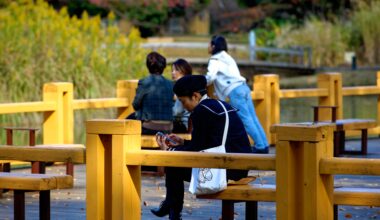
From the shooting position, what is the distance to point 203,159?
24.7 feet

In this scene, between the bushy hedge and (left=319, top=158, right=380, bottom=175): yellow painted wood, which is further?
the bushy hedge

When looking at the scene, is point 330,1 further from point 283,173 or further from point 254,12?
point 283,173

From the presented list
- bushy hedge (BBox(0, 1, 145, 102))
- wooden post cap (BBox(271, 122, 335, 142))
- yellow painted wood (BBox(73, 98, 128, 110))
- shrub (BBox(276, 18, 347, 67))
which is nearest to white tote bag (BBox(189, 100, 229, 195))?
wooden post cap (BBox(271, 122, 335, 142))

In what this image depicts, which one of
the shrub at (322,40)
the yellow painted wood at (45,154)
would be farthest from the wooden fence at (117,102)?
the shrub at (322,40)

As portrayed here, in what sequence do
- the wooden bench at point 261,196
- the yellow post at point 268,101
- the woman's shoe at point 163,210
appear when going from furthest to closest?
the yellow post at point 268,101, the woman's shoe at point 163,210, the wooden bench at point 261,196

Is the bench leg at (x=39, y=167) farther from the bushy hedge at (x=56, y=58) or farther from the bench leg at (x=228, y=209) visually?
the bushy hedge at (x=56, y=58)

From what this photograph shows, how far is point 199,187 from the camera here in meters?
8.32

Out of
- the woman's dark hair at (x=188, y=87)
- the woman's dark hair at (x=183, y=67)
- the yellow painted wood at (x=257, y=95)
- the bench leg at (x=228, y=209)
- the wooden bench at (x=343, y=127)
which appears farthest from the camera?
the yellow painted wood at (x=257, y=95)

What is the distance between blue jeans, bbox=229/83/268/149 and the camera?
14.6 metres

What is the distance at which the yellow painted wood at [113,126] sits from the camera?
7.71 m

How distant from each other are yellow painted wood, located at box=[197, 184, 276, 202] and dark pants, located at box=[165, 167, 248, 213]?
288 millimetres

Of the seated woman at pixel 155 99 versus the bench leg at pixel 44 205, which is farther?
the seated woman at pixel 155 99

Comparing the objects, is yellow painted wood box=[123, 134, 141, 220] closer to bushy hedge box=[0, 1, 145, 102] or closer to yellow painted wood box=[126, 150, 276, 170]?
yellow painted wood box=[126, 150, 276, 170]

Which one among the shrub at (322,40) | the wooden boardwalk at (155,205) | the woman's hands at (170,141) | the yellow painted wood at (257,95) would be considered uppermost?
the shrub at (322,40)
